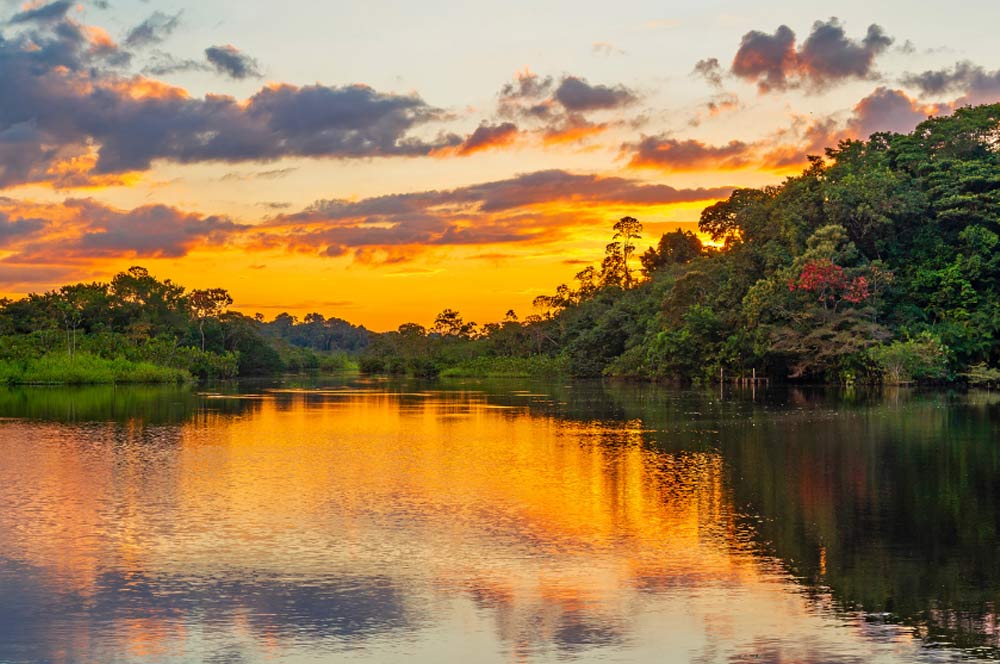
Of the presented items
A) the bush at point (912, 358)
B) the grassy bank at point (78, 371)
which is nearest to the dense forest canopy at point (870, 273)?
the bush at point (912, 358)

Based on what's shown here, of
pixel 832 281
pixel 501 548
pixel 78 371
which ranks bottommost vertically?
pixel 501 548

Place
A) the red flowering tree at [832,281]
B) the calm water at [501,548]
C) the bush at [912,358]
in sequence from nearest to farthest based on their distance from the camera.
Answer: the calm water at [501,548] < the bush at [912,358] < the red flowering tree at [832,281]

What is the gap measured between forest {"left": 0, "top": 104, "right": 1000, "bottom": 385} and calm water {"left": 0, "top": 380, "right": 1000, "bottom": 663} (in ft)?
100.0

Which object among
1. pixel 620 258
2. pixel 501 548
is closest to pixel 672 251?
pixel 620 258

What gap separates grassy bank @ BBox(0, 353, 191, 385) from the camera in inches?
2712

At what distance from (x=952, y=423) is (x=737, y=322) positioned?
3360cm

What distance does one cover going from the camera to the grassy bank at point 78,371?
6888 cm

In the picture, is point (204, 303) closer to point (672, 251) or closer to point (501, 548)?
point (672, 251)

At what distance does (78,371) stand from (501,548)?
64307mm

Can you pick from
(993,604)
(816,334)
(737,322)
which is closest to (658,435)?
(993,604)

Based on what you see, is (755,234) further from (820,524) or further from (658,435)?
(820,524)

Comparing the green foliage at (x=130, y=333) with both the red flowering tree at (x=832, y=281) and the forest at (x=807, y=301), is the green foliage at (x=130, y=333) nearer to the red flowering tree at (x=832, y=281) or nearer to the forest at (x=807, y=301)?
the forest at (x=807, y=301)

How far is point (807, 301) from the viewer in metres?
58.8

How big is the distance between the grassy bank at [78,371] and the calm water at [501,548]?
143 ft
